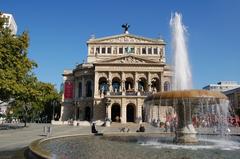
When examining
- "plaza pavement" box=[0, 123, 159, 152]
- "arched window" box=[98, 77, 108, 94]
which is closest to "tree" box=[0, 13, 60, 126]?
"plaza pavement" box=[0, 123, 159, 152]

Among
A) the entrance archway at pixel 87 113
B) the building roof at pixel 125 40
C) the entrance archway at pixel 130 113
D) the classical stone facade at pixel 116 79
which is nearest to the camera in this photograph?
the classical stone facade at pixel 116 79

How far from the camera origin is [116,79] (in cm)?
6956

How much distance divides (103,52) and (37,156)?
66.3m

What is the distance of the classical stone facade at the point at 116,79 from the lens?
207 ft

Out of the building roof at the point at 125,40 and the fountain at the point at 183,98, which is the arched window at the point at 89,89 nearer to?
the building roof at the point at 125,40

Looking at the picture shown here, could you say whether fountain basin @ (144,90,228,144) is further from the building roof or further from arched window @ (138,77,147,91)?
the building roof

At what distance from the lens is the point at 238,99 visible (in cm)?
7975

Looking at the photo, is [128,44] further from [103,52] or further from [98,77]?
[98,77]

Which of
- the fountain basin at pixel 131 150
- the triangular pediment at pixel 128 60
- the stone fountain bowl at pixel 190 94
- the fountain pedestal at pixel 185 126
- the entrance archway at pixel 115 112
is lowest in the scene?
the fountain basin at pixel 131 150

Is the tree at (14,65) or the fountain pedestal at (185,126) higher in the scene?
the tree at (14,65)

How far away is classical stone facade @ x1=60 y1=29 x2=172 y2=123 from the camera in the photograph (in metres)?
63.2

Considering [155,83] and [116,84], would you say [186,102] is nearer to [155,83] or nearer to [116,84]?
[155,83]

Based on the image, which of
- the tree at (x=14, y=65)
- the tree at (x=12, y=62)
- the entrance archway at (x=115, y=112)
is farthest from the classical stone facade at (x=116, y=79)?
the tree at (x=12, y=62)

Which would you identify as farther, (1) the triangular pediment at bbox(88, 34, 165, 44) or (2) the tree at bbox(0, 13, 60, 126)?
(1) the triangular pediment at bbox(88, 34, 165, 44)
